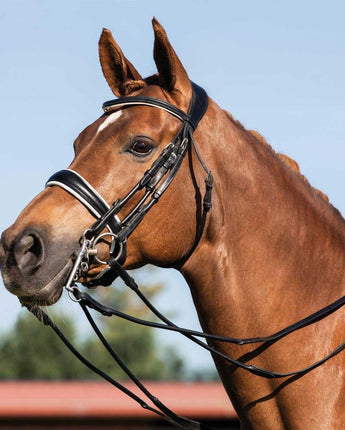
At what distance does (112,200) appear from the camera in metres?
4.30

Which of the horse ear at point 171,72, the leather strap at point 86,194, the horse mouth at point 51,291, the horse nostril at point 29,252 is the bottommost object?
the horse mouth at point 51,291

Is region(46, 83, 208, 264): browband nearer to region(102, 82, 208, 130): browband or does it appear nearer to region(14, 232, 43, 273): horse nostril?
region(102, 82, 208, 130): browband

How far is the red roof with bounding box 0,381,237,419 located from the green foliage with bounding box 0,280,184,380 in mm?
20164

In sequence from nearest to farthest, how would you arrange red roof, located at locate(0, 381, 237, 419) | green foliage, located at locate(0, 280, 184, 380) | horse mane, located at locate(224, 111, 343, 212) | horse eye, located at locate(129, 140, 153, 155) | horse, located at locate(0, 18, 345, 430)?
horse, located at locate(0, 18, 345, 430), horse eye, located at locate(129, 140, 153, 155), horse mane, located at locate(224, 111, 343, 212), red roof, located at locate(0, 381, 237, 419), green foliage, located at locate(0, 280, 184, 380)

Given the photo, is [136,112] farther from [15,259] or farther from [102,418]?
[102,418]

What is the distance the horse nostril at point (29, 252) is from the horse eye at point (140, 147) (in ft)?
2.47

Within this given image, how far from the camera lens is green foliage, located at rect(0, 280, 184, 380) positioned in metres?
35.7

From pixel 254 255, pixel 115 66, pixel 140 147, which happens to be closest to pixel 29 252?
pixel 140 147

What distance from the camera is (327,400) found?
13.8ft

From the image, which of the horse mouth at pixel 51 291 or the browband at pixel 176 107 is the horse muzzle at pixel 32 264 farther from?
the browband at pixel 176 107

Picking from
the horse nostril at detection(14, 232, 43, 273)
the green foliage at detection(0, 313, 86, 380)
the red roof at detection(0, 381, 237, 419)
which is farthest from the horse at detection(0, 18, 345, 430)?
the green foliage at detection(0, 313, 86, 380)

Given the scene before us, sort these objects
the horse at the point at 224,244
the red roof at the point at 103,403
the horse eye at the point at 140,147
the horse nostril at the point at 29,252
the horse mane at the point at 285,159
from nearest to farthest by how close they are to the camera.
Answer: the horse nostril at the point at 29,252, the horse at the point at 224,244, the horse eye at the point at 140,147, the horse mane at the point at 285,159, the red roof at the point at 103,403

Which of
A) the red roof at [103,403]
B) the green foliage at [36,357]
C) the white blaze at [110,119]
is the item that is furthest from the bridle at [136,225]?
the green foliage at [36,357]

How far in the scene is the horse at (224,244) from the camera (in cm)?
418
